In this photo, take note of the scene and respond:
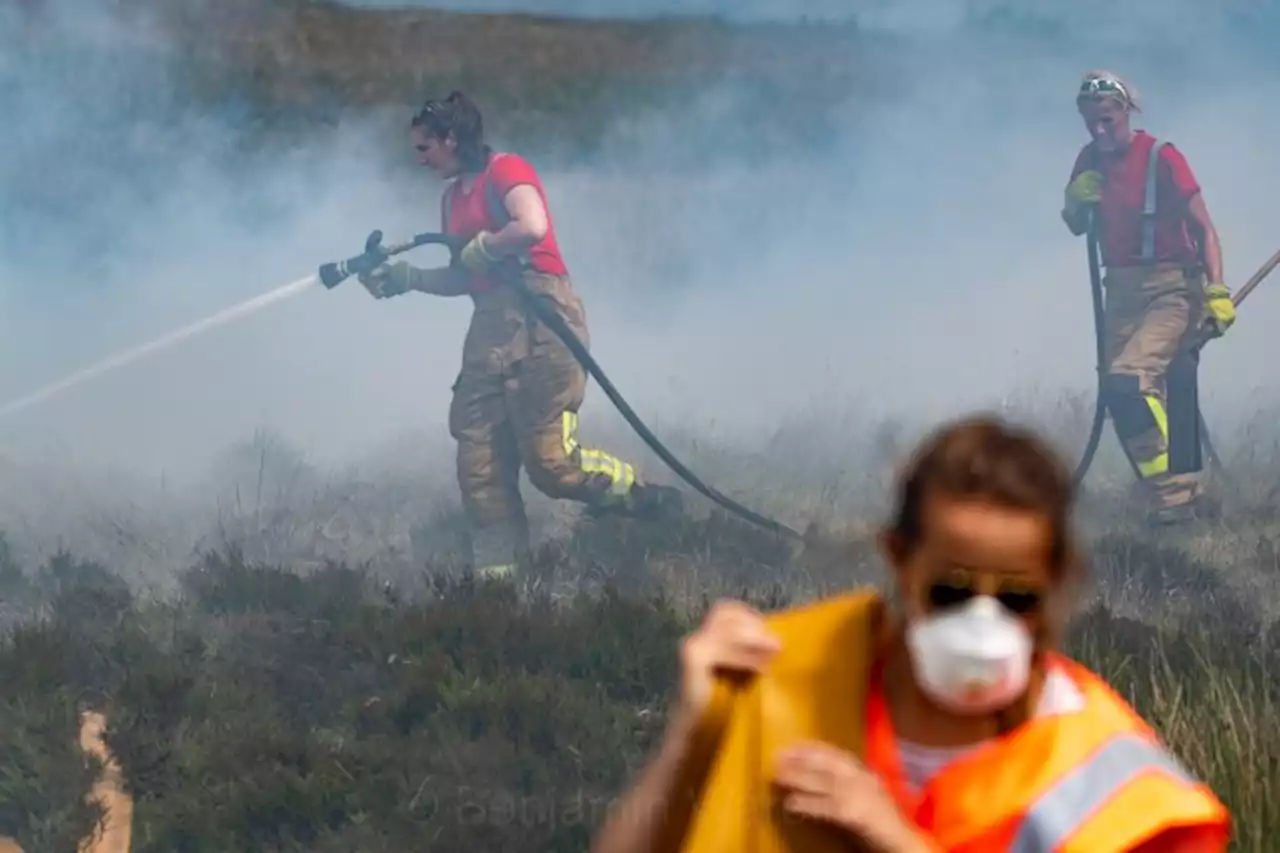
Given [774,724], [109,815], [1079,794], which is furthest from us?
[109,815]

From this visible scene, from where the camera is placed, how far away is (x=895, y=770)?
1.02m

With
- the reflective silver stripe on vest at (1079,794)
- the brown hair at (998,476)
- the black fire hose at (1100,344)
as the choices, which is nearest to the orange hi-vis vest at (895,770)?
the reflective silver stripe on vest at (1079,794)

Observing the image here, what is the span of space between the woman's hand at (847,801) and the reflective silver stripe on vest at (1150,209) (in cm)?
222

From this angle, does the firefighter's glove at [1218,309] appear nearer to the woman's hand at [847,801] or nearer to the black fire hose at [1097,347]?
the black fire hose at [1097,347]

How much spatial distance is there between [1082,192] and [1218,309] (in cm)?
39

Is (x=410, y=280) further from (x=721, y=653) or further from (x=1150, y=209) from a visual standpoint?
(x=721, y=653)

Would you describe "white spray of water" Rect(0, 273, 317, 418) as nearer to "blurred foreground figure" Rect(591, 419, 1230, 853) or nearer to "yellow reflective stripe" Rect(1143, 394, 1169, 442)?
"yellow reflective stripe" Rect(1143, 394, 1169, 442)

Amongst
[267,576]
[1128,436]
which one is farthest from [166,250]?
[1128,436]

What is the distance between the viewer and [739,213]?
9.56 ft

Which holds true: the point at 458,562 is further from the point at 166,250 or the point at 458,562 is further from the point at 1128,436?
the point at 1128,436

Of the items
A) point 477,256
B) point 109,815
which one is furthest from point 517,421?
point 109,815

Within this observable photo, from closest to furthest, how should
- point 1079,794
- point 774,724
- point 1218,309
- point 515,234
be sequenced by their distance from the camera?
point 1079,794 < point 774,724 < point 1218,309 < point 515,234

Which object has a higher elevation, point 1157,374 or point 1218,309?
point 1218,309

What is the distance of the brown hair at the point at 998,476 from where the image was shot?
99 cm
